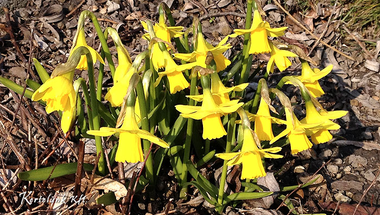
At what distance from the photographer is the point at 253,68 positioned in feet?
12.2

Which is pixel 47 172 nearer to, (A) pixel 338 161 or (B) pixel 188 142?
(B) pixel 188 142

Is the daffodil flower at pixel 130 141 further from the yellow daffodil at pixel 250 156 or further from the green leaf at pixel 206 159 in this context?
the green leaf at pixel 206 159

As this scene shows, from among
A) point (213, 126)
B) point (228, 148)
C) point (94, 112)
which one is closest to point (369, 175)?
point (228, 148)

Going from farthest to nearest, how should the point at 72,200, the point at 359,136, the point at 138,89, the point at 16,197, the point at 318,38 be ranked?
the point at 318,38
the point at 359,136
the point at 16,197
the point at 72,200
the point at 138,89

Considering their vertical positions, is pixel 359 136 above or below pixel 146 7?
below

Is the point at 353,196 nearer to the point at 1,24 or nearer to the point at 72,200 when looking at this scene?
the point at 72,200

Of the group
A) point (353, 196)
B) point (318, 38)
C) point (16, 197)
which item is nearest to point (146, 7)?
point (318, 38)

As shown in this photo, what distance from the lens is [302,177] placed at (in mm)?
2826

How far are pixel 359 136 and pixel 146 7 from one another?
239cm

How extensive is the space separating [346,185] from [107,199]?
68.1 inches

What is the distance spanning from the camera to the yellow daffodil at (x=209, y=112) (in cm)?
185

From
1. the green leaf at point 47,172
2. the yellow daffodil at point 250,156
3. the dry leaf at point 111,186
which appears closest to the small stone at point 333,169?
the yellow daffodil at point 250,156

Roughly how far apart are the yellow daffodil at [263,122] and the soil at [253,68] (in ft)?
1.77

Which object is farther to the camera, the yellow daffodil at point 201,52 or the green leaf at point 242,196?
the green leaf at point 242,196
